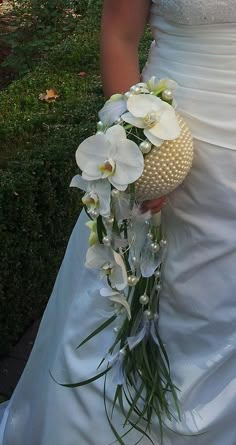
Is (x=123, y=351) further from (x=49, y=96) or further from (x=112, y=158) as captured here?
(x=49, y=96)

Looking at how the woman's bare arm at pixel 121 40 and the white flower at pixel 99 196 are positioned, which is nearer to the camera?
the white flower at pixel 99 196

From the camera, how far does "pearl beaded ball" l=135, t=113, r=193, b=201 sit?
1.66 meters

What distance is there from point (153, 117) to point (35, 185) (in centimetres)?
138

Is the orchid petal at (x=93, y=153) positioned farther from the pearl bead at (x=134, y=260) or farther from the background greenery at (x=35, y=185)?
the background greenery at (x=35, y=185)

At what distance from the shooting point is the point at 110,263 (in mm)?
1765

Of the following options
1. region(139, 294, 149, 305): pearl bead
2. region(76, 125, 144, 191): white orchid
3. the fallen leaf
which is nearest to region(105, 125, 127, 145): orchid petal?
region(76, 125, 144, 191): white orchid

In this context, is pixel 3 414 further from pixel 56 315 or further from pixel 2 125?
pixel 2 125

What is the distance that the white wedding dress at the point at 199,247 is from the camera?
5.80 ft

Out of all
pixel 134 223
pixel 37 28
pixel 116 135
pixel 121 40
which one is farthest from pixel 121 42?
pixel 37 28

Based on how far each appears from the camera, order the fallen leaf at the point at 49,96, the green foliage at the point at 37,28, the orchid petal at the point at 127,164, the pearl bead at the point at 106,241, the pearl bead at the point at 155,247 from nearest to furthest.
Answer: the orchid petal at the point at 127,164 → the pearl bead at the point at 106,241 → the pearl bead at the point at 155,247 → the fallen leaf at the point at 49,96 → the green foliage at the point at 37,28

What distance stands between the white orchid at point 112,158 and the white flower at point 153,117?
4cm

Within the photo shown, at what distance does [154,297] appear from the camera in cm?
194

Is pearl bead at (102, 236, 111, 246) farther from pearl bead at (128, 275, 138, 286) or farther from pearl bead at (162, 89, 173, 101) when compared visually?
pearl bead at (162, 89, 173, 101)

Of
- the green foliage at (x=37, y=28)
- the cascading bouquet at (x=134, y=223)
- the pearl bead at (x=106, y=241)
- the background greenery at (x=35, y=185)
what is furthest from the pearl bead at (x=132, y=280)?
the green foliage at (x=37, y=28)
